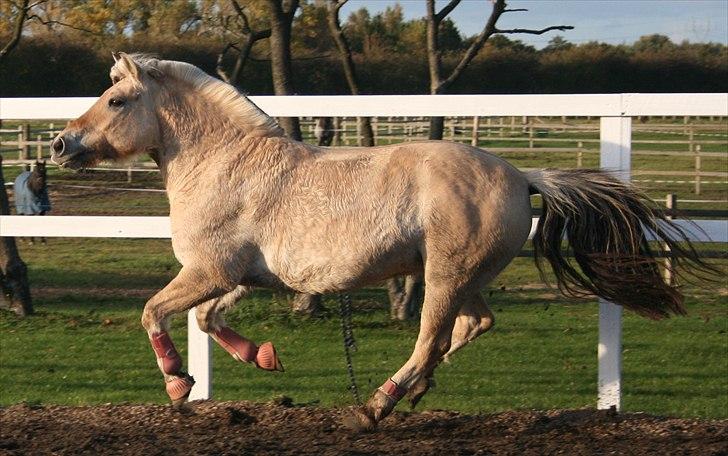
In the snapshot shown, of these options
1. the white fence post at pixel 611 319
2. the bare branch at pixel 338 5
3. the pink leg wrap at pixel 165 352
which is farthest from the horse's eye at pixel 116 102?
the bare branch at pixel 338 5

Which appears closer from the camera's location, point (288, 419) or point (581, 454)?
point (581, 454)

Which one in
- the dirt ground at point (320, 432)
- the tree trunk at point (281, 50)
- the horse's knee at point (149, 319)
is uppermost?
the tree trunk at point (281, 50)

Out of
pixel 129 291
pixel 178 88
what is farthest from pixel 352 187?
pixel 129 291

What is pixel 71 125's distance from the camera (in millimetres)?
5238

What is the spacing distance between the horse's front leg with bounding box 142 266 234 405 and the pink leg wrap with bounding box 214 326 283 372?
34 cm

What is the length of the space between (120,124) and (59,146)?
12.0 inches

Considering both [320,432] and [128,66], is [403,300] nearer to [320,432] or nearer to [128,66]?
[320,432]

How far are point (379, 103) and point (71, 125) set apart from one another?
1.69 metres

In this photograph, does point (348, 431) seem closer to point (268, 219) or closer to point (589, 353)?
point (268, 219)

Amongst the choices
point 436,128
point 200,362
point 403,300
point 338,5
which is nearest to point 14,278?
point 403,300

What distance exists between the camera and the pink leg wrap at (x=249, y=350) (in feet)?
17.4

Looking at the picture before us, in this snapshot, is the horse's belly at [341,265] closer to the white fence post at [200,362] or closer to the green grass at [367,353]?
the white fence post at [200,362]

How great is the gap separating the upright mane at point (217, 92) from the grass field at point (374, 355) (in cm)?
188

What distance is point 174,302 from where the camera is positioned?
5016mm
